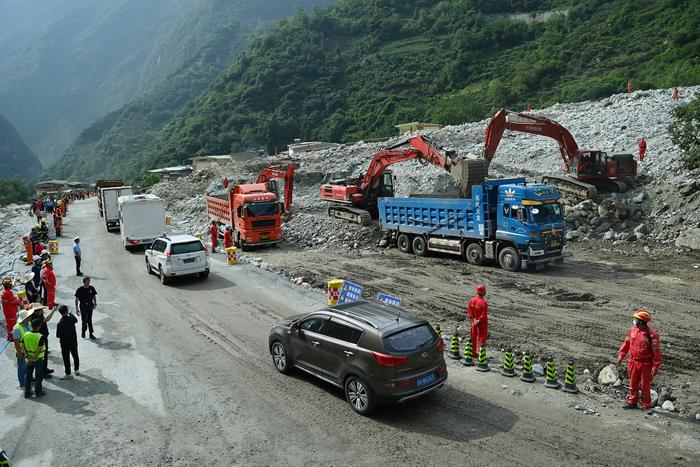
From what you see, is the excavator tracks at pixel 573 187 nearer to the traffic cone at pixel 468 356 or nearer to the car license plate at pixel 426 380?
the traffic cone at pixel 468 356

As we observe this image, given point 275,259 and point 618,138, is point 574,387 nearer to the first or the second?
point 275,259

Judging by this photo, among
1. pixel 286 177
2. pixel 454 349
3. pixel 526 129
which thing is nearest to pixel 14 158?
pixel 286 177

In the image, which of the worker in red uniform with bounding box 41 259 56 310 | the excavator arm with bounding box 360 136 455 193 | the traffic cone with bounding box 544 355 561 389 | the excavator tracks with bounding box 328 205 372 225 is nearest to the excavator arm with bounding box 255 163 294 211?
the excavator tracks with bounding box 328 205 372 225

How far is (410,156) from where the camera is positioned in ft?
80.9

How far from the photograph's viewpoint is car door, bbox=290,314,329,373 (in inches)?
384

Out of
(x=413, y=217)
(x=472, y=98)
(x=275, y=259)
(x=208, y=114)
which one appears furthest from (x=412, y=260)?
(x=208, y=114)

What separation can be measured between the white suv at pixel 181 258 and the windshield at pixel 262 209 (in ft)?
18.8

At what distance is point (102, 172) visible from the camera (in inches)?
5851

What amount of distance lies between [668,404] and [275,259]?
16523mm

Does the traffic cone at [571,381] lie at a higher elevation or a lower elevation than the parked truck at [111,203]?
lower

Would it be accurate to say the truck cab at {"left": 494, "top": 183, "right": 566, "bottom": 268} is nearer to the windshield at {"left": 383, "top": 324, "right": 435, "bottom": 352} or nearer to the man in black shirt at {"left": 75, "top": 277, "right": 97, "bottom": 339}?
the windshield at {"left": 383, "top": 324, "right": 435, "bottom": 352}

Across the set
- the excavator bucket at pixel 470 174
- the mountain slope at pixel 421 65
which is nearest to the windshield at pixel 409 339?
the excavator bucket at pixel 470 174

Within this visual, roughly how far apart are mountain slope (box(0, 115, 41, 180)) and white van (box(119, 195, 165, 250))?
586ft

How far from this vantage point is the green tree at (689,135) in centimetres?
2309
